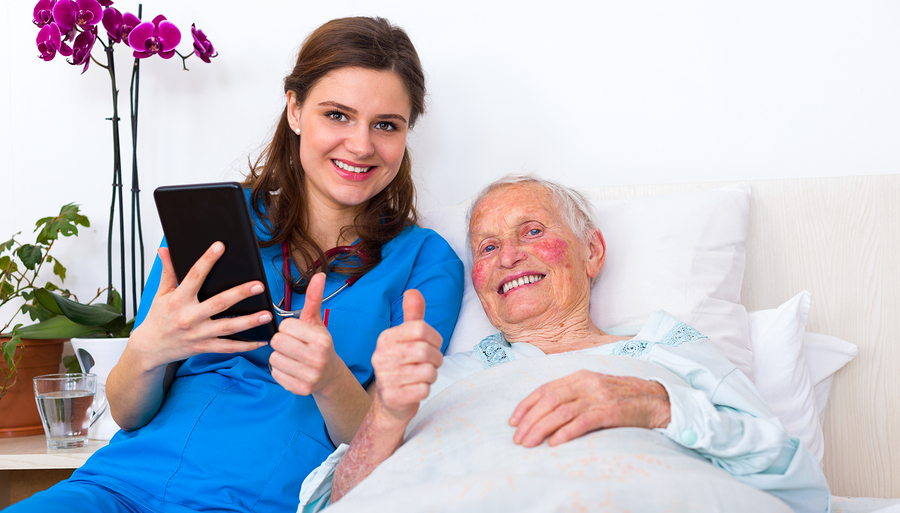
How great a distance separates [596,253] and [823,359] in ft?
2.00

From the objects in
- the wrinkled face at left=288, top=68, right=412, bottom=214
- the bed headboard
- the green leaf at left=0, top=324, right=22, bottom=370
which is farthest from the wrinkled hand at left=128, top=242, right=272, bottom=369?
the bed headboard

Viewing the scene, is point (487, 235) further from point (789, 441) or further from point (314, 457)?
point (789, 441)

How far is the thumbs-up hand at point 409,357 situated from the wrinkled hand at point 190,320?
28cm

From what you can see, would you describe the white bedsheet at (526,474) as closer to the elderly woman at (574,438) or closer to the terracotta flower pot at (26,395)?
the elderly woman at (574,438)

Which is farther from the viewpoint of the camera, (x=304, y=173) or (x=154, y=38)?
(x=154, y=38)

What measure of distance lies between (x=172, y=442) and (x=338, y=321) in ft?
1.25

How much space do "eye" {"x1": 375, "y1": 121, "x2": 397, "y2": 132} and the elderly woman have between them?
58 centimetres

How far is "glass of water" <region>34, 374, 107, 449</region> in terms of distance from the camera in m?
1.50

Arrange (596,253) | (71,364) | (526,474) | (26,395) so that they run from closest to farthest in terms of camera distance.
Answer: (526,474)
(596,253)
(26,395)
(71,364)

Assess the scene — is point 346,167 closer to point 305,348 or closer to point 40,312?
point 305,348

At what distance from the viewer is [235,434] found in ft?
3.81

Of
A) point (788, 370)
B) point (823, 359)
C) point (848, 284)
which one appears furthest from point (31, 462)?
point (848, 284)

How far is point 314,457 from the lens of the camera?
1182mm

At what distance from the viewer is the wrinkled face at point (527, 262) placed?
133 centimetres
